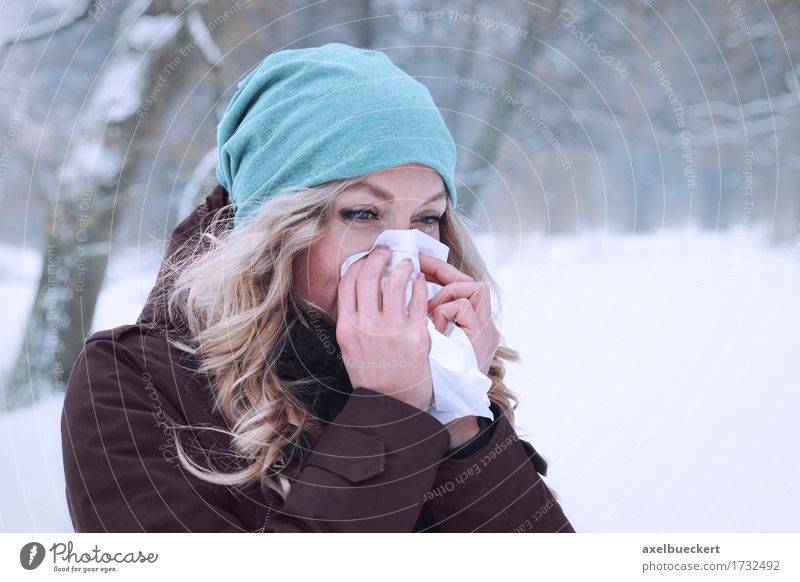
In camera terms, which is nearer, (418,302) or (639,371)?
(418,302)

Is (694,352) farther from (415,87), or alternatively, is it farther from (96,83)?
(96,83)

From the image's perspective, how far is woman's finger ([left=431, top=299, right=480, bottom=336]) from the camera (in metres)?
1.04

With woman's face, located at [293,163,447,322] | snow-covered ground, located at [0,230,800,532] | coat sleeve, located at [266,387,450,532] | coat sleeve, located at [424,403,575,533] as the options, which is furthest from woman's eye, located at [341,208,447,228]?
snow-covered ground, located at [0,230,800,532]

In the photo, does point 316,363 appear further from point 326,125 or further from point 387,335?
point 326,125

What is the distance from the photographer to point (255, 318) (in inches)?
40.9

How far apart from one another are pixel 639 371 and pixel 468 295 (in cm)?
63

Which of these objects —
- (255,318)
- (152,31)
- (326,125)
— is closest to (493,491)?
(255,318)

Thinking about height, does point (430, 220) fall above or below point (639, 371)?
above

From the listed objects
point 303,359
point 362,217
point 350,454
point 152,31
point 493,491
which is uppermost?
point 152,31

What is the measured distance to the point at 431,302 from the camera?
3.54 ft

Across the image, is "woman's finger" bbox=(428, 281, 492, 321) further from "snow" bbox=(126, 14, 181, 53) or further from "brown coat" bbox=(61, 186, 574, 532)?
"snow" bbox=(126, 14, 181, 53)

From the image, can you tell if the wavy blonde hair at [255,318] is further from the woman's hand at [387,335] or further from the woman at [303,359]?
the woman's hand at [387,335]
